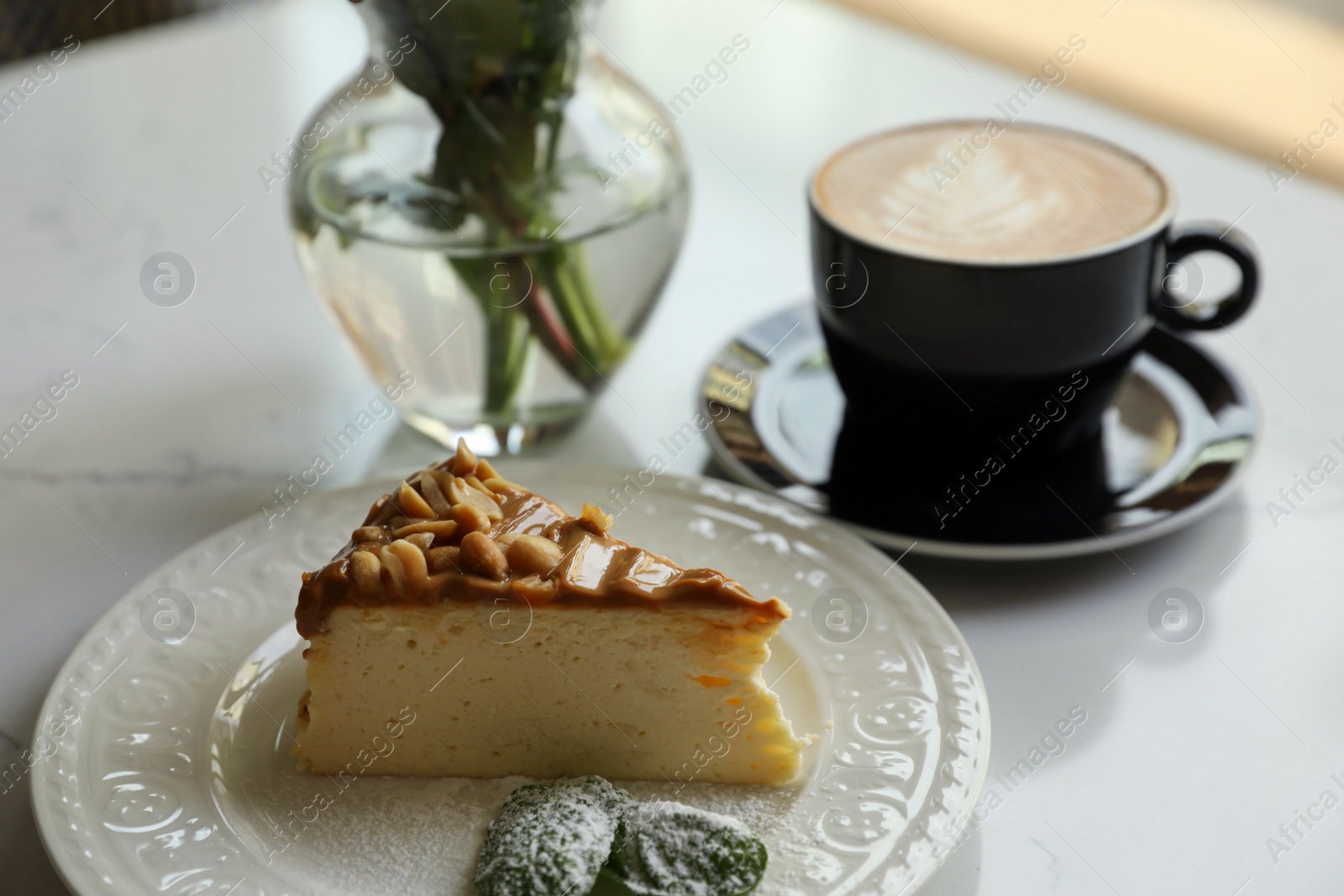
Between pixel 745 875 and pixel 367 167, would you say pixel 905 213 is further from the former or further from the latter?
pixel 745 875

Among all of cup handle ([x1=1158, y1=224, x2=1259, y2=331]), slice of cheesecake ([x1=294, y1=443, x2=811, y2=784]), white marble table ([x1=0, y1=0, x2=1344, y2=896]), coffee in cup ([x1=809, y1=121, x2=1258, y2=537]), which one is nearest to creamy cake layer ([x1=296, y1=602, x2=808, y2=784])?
slice of cheesecake ([x1=294, y1=443, x2=811, y2=784])

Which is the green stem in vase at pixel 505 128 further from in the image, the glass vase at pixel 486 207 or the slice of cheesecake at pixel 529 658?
the slice of cheesecake at pixel 529 658

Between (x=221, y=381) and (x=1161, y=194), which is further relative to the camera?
(x=221, y=381)

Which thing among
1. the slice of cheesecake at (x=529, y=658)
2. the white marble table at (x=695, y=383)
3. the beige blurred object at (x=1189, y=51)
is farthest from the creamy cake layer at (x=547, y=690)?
the beige blurred object at (x=1189, y=51)

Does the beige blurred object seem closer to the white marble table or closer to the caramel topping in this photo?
the white marble table

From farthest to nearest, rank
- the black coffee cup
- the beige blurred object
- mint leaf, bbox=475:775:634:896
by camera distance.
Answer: the beige blurred object
the black coffee cup
mint leaf, bbox=475:775:634:896

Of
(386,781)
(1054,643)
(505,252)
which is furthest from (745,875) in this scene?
(505,252)
